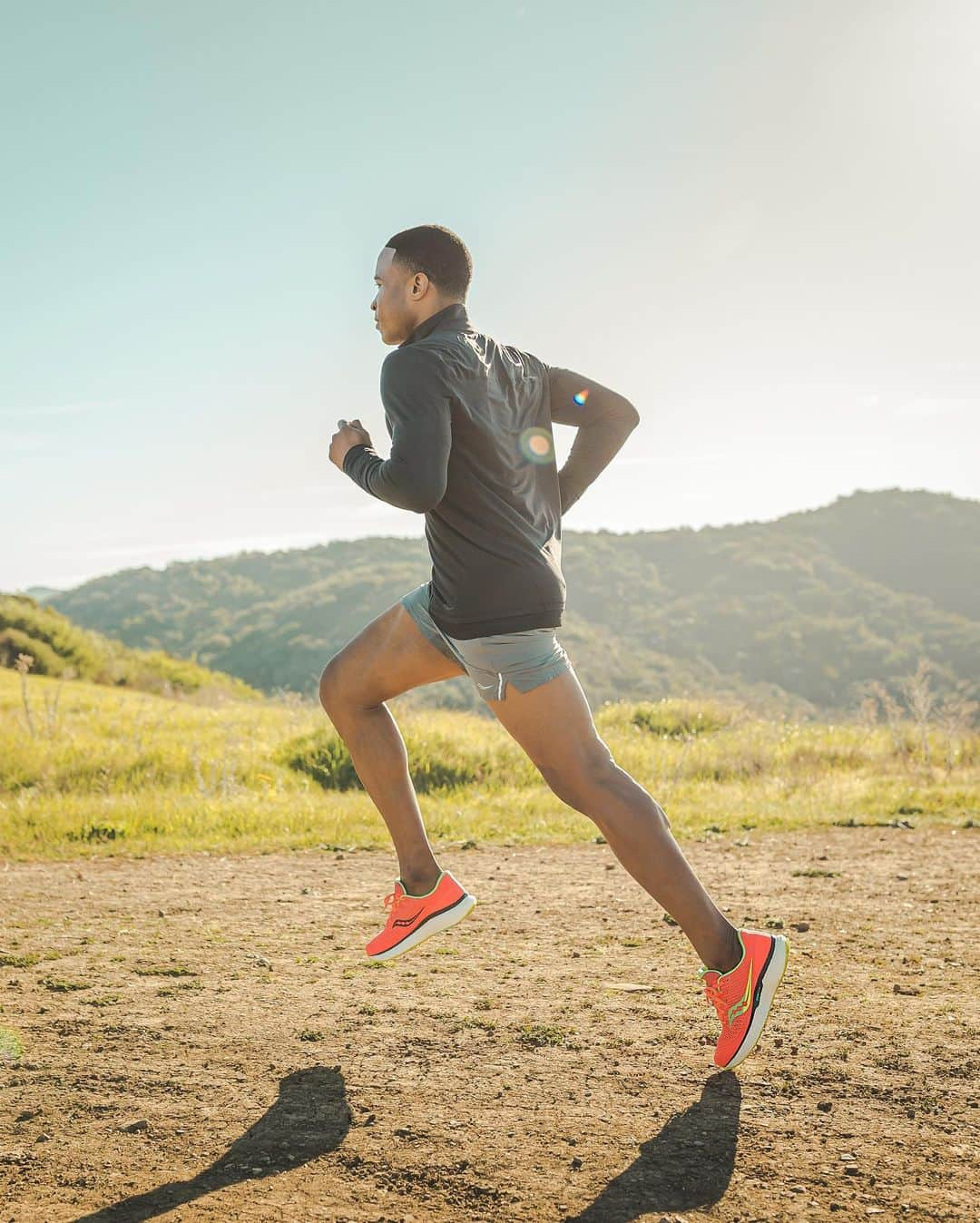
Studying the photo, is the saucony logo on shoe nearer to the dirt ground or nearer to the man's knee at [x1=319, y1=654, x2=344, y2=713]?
the dirt ground

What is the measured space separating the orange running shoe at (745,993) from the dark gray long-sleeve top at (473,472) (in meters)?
1.09

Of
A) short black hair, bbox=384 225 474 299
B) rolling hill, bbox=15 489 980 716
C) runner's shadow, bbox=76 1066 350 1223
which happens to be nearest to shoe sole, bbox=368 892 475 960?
runner's shadow, bbox=76 1066 350 1223

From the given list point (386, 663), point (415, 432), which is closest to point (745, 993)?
point (386, 663)

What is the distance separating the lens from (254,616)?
250ft

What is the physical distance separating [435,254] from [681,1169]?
2.58 m

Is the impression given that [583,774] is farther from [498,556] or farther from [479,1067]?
[479,1067]

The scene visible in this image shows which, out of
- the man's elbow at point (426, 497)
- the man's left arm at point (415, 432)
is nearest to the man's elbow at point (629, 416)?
the man's left arm at point (415, 432)

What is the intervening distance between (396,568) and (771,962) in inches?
3445

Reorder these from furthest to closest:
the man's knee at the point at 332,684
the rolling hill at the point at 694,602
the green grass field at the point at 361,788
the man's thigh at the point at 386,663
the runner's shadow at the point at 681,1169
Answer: the rolling hill at the point at 694,602 → the green grass field at the point at 361,788 → the man's knee at the point at 332,684 → the man's thigh at the point at 386,663 → the runner's shadow at the point at 681,1169

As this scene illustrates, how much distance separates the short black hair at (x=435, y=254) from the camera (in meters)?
3.26

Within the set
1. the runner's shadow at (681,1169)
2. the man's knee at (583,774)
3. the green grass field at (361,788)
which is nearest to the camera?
the runner's shadow at (681,1169)

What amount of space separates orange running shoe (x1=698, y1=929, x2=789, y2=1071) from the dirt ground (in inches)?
4.7

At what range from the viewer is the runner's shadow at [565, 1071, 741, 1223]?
2.31 metres

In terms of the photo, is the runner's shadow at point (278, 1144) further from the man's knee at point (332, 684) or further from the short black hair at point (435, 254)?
the short black hair at point (435, 254)
